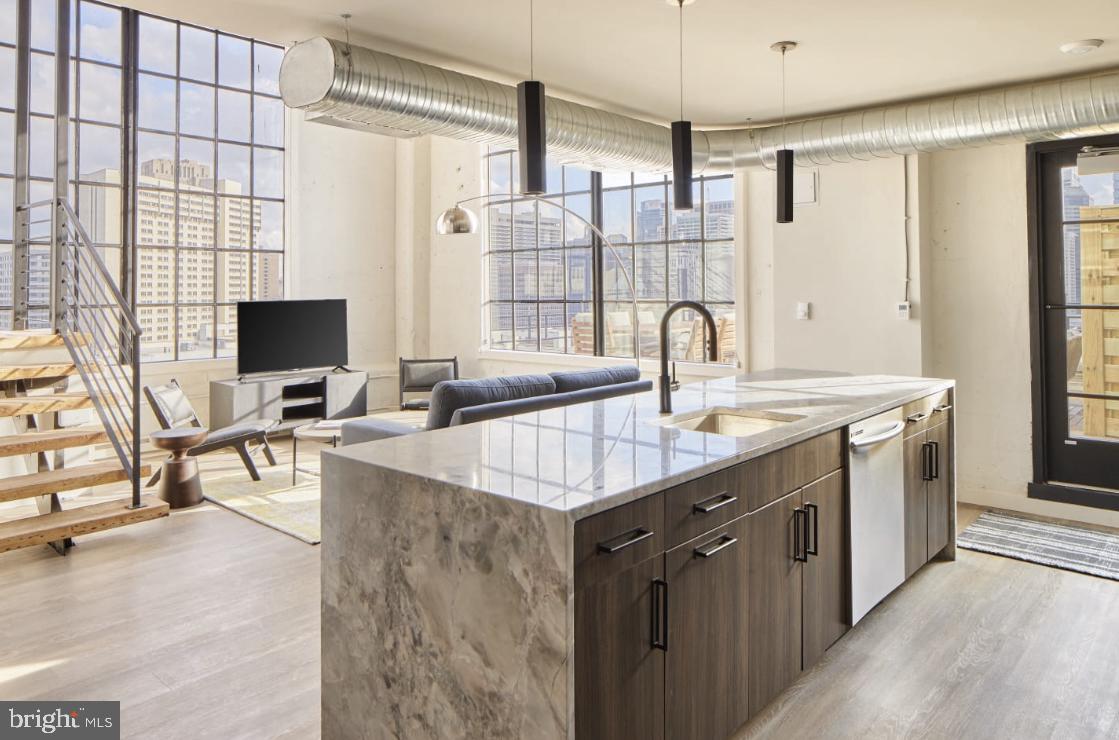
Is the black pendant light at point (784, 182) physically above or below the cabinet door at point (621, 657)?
above

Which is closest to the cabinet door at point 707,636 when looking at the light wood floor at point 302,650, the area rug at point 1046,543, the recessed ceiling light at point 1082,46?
the light wood floor at point 302,650

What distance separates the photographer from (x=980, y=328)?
4926 mm

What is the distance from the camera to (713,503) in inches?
80.1

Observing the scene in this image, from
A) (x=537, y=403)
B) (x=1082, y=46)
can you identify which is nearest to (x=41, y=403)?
(x=537, y=403)

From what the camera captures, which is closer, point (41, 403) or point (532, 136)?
point (532, 136)

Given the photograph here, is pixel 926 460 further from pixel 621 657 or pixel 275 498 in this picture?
pixel 275 498

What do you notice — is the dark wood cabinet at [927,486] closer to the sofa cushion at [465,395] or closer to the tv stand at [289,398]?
the sofa cushion at [465,395]

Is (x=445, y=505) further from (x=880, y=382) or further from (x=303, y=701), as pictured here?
(x=880, y=382)

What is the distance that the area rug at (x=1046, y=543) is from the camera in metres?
3.81

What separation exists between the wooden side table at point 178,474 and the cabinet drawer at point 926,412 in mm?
3988

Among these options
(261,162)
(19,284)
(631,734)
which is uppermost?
(261,162)

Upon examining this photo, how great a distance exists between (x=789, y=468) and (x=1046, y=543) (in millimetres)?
2636

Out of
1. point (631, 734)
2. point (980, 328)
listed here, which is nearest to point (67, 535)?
point (631, 734)

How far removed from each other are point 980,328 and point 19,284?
246 inches
